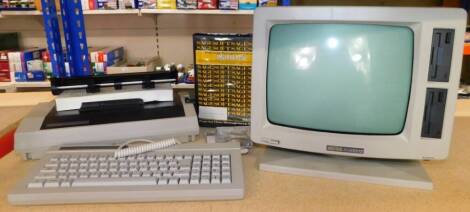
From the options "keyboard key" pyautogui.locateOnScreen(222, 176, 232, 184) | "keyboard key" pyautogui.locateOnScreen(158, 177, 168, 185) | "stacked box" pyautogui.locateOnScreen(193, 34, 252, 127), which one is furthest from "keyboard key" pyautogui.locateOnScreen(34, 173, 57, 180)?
"stacked box" pyautogui.locateOnScreen(193, 34, 252, 127)

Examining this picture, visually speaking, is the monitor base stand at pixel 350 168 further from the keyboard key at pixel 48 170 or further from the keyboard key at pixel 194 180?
the keyboard key at pixel 48 170

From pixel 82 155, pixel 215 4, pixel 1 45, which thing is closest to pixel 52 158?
pixel 82 155

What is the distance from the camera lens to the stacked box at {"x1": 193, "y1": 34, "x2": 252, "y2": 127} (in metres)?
0.96

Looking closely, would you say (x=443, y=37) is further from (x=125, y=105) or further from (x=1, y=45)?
(x=1, y=45)

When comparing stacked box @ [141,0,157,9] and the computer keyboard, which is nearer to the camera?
the computer keyboard

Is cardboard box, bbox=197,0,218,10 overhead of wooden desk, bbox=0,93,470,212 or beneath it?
overhead

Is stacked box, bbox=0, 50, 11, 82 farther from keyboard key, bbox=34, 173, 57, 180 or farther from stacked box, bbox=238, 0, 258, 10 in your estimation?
keyboard key, bbox=34, 173, 57, 180

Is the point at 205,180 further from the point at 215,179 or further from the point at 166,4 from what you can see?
the point at 166,4

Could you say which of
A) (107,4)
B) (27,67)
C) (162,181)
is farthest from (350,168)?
(27,67)

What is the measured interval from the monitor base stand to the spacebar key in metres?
0.24

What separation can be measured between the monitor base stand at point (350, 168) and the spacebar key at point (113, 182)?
238mm

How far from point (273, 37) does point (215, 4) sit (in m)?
1.38

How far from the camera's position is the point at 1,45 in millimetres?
2342

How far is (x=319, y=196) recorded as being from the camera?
668 mm
